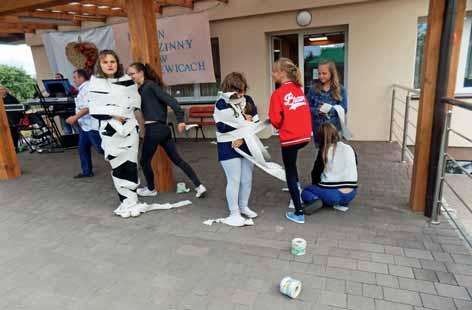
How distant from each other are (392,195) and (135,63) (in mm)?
3010

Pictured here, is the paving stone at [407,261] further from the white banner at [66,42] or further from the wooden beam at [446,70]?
the white banner at [66,42]

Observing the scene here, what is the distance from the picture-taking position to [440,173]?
108 inches

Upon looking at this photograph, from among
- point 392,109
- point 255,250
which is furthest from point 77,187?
point 392,109

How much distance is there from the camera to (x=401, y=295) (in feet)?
6.48

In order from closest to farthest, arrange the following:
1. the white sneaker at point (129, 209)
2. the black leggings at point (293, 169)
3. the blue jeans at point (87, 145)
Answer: the black leggings at point (293, 169) < the white sneaker at point (129, 209) < the blue jeans at point (87, 145)

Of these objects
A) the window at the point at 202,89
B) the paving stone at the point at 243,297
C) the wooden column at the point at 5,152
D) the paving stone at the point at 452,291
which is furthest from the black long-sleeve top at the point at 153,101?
the window at the point at 202,89

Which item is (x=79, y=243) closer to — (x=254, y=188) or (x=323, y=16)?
(x=254, y=188)

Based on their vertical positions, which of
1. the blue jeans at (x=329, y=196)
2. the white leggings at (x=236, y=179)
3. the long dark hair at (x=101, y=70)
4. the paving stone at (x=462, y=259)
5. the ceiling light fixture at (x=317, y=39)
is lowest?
the paving stone at (x=462, y=259)

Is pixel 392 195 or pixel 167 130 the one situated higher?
pixel 167 130

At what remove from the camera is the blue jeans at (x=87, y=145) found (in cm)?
453

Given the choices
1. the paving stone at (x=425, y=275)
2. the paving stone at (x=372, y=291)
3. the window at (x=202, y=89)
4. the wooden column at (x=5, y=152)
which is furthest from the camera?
the window at (x=202, y=89)

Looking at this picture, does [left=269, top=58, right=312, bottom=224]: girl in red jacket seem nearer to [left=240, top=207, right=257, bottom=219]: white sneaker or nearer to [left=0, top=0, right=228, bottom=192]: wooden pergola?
[left=240, top=207, right=257, bottom=219]: white sneaker

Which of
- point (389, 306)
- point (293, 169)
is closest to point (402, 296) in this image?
point (389, 306)

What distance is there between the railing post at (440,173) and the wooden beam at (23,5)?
4.09 m
